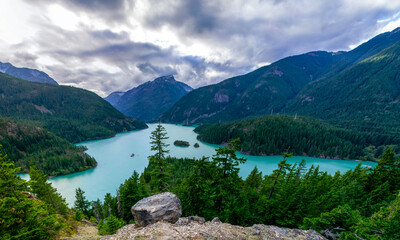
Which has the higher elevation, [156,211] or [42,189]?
[156,211]

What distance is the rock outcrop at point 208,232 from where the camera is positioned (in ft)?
31.2

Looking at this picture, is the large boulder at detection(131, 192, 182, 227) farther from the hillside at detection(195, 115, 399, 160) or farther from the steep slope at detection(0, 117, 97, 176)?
the hillside at detection(195, 115, 399, 160)

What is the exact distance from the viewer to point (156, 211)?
11.5 meters

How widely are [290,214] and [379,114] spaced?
219 m

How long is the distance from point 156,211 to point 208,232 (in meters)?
4.27

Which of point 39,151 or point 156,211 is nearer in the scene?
point 156,211

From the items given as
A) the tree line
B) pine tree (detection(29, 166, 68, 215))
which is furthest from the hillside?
pine tree (detection(29, 166, 68, 215))

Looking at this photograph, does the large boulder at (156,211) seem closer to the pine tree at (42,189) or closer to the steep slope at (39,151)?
the pine tree at (42,189)

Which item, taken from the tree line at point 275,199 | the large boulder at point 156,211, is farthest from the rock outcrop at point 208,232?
the tree line at point 275,199

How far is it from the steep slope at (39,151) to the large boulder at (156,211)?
2976 inches

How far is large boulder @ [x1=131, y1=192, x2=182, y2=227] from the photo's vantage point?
37.3 feet

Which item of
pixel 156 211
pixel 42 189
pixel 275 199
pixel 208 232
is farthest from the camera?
pixel 42 189

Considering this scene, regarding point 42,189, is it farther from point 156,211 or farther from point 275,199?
point 275,199

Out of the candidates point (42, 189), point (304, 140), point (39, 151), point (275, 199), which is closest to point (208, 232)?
point (275, 199)
